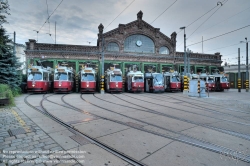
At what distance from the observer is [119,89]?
1970 centimetres

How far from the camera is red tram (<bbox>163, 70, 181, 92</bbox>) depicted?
22500 millimetres

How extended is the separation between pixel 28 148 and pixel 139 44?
1175 inches

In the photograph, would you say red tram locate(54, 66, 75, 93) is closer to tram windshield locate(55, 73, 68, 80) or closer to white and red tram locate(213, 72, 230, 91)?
tram windshield locate(55, 73, 68, 80)

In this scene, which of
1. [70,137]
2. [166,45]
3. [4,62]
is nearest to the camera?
[70,137]

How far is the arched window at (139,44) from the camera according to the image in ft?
101

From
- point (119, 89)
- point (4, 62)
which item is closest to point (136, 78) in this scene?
point (119, 89)

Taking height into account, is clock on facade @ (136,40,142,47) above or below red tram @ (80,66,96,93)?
above

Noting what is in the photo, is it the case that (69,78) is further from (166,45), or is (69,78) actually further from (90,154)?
(166,45)

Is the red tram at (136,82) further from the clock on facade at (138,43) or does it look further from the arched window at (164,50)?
the arched window at (164,50)

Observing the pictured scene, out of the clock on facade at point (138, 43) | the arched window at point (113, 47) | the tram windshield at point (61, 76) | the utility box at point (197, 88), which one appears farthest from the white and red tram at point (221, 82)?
the tram windshield at point (61, 76)

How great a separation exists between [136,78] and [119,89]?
3.19 m

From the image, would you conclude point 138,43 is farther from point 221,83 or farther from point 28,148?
point 28,148

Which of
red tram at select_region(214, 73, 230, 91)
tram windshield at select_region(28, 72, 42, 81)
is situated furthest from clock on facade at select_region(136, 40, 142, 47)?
tram windshield at select_region(28, 72, 42, 81)

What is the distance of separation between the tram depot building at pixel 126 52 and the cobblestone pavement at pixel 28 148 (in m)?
21.3
